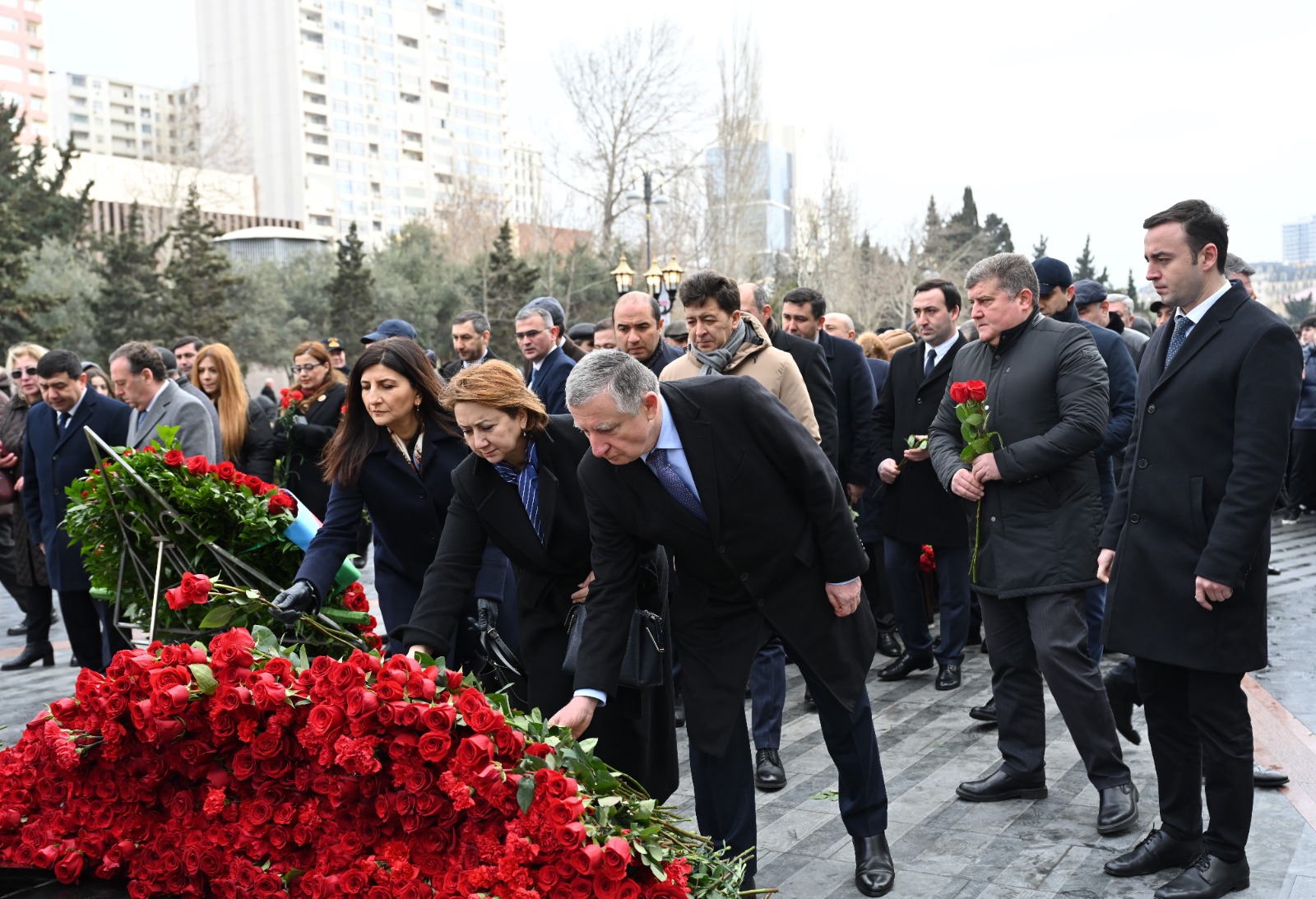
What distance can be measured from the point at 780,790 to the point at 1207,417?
2.46m

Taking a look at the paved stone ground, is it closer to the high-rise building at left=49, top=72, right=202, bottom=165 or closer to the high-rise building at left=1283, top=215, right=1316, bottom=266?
the high-rise building at left=49, top=72, right=202, bottom=165

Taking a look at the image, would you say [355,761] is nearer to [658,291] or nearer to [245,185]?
[658,291]

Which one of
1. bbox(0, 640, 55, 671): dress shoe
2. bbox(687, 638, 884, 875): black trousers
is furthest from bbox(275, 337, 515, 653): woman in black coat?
bbox(0, 640, 55, 671): dress shoe

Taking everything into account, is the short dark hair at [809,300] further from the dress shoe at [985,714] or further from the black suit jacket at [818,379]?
the dress shoe at [985,714]

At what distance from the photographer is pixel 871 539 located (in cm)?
755

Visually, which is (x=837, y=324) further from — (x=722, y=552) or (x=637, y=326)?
(x=722, y=552)

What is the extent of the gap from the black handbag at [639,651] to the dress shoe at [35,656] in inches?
251

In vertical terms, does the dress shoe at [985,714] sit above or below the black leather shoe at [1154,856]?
below

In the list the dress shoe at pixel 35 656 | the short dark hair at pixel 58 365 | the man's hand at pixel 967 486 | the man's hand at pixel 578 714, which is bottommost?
the dress shoe at pixel 35 656

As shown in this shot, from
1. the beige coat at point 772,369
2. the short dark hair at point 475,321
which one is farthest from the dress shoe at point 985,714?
the short dark hair at point 475,321

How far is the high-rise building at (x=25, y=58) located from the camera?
93188 millimetres

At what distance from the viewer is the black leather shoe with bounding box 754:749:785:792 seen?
17.0 feet

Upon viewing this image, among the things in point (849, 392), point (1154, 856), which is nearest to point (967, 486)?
point (1154, 856)

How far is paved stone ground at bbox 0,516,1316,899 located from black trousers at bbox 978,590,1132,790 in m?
0.22
